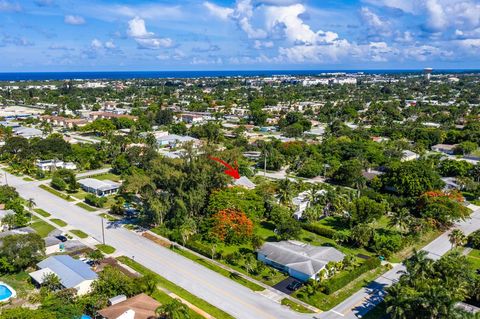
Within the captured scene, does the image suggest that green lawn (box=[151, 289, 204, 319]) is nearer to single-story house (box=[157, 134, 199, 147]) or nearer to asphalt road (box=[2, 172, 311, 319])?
asphalt road (box=[2, 172, 311, 319])

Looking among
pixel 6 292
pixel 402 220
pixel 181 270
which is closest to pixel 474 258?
pixel 402 220

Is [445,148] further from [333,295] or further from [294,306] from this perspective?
[294,306]

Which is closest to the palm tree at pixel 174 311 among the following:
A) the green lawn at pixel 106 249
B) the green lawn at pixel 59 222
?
the green lawn at pixel 106 249

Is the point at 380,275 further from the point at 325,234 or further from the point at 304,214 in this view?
the point at 304,214

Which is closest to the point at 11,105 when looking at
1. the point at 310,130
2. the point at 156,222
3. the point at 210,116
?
the point at 210,116

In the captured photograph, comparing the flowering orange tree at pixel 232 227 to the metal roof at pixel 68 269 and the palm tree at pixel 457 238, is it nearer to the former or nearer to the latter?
the metal roof at pixel 68 269
